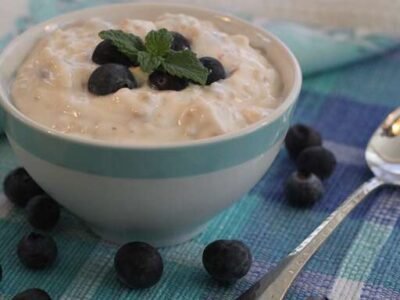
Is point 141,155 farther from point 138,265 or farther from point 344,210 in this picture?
point 344,210

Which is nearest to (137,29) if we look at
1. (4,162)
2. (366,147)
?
(4,162)

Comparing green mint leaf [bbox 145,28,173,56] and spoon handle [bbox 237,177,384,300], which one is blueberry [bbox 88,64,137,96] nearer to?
green mint leaf [bbox 145,28,173,56]

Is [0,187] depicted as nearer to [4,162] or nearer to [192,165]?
[4,162]

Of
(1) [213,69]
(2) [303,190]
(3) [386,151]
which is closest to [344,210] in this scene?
(2) [303,190]

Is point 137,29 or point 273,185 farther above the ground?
point 137,29

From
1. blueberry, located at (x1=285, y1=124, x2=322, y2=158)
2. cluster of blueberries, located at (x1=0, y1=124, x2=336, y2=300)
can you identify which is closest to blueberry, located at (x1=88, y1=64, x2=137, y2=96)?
cluster of blueberries, located at (x1=0, y1=124, x2=336, y2=300)
